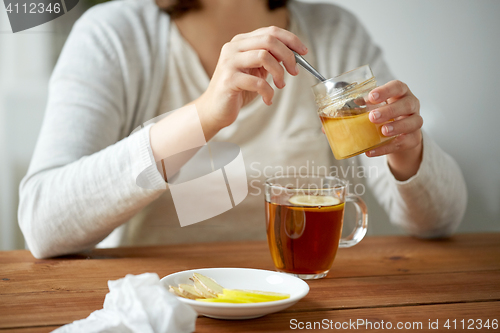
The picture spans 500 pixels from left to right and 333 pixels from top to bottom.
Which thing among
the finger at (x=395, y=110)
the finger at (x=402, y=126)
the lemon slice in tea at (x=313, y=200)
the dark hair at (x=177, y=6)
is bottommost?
Answer: the lemon slice in tea at (x=313, y=200)

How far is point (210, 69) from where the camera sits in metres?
1.01

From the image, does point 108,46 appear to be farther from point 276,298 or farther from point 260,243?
point 276,298

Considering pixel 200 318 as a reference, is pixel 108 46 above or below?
above

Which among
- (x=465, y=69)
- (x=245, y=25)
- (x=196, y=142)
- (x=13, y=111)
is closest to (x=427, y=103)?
(x=465, y=69)

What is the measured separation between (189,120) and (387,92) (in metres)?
0.30

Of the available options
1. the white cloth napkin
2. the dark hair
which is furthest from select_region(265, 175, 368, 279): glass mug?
the dark hair

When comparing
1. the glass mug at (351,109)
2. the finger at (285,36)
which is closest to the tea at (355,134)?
the glass mug at (351,109)

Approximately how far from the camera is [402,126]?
1.94 feet

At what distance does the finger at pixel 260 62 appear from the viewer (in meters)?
0.57

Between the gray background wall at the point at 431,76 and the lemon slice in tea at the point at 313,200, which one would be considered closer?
the lemon slice in tea at the point at 313,200

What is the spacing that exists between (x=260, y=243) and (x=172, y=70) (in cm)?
48

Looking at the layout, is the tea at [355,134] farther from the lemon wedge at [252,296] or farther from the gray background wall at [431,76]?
the gray background wall at [431,76]

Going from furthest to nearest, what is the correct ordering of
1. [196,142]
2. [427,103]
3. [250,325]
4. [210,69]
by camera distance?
[427,103] < [210,69] < [196,142] < [250,325]

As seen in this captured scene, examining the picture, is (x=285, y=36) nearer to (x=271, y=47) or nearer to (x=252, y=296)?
(x=271, y=47)
